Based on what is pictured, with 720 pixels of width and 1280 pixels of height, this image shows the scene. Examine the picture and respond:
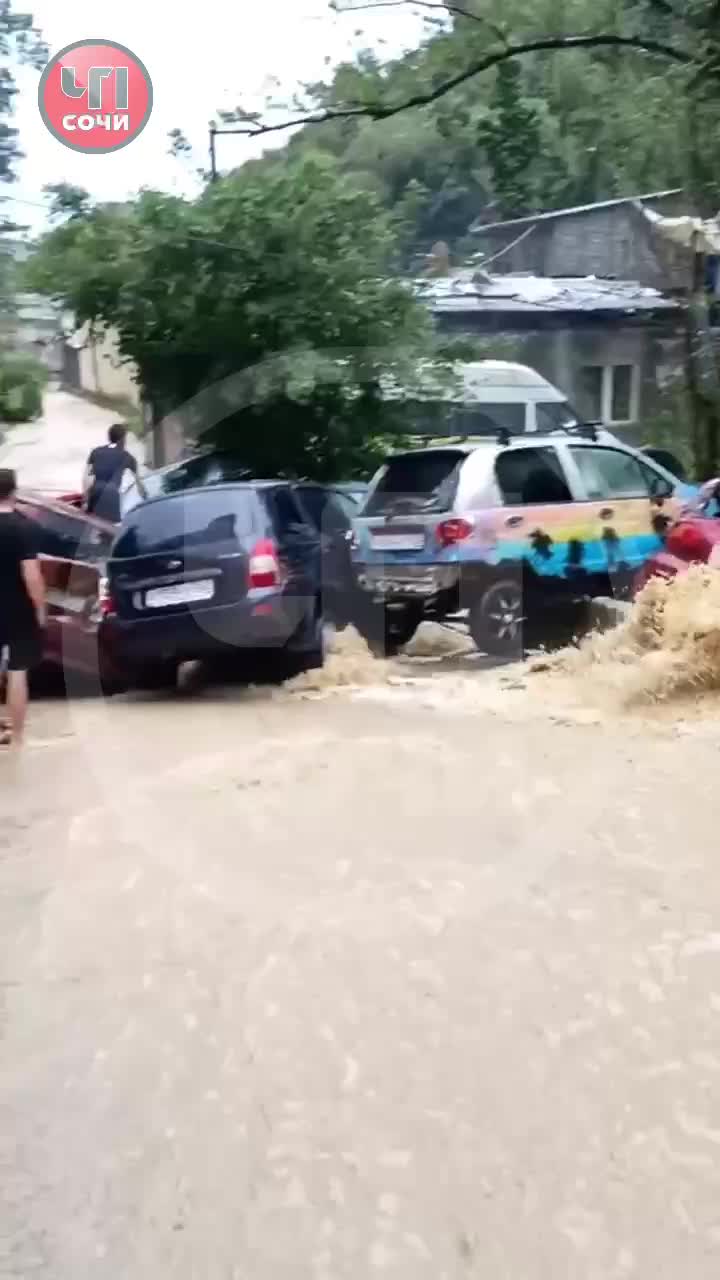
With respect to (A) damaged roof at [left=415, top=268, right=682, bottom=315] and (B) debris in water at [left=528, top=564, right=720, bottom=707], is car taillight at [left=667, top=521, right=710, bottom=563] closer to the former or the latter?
(B) debris in water at [left=528, top=564, right=720, bottom=707]

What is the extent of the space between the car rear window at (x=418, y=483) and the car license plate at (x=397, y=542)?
0.93ft

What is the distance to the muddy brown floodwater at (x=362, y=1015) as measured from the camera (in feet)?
13.3

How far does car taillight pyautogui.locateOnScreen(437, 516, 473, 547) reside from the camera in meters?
13.9

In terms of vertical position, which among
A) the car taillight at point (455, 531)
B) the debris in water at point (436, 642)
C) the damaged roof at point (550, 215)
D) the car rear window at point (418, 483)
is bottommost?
the debris in water at point (436, 642)

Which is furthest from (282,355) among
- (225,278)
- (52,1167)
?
(52,1167)

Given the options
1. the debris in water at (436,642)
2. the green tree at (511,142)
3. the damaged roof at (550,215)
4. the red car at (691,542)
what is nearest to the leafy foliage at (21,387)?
the green tree at (511,142)

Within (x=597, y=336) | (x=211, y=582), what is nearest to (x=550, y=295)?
(x=597, y=336)

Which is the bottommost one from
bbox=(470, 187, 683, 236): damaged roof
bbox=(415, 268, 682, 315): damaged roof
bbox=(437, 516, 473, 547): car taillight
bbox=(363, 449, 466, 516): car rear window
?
bbox=(437, 516, 473, 547): car taillight

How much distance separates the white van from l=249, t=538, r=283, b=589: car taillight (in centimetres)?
486

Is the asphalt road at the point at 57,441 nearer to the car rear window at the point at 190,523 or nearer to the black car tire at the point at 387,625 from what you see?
the black car tire at the point at 387,625

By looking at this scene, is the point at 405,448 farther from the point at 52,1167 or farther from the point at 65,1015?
the point at 52,1167

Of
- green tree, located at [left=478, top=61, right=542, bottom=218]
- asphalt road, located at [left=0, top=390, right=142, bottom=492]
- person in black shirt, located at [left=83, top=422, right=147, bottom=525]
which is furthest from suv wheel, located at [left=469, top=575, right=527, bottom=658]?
asphalt road, located at [left=0, top=390, right=142, bottom=492]

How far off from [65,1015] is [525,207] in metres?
25.4

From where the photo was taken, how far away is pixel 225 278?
1800 cm
